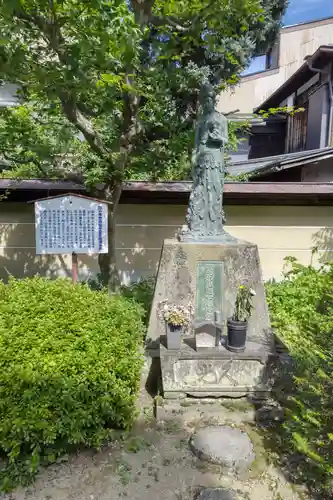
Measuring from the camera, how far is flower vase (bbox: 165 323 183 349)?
434 cm

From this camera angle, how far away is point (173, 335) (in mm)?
4348

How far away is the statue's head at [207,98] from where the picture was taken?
5102 millimetres

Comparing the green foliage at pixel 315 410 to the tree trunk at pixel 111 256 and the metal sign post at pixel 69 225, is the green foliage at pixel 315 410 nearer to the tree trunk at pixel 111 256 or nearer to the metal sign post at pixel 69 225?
the metal sign post at pixel 69 225

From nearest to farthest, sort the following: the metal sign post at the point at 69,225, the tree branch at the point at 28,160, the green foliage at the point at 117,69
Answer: the green foliage at the point at 117,69 → the metal sign post at the point at 69,225 → the tree branch at the point at 28,160

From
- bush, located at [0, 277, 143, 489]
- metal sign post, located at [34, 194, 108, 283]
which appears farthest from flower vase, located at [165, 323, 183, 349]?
metal sign post, located at [34, 194, 108, 283]

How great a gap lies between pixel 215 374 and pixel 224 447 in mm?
921

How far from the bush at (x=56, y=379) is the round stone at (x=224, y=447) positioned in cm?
76

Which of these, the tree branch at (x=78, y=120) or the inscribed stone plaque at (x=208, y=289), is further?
the inscribed stone plaque at (x=208, y=289)

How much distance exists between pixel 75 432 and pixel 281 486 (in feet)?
6.16

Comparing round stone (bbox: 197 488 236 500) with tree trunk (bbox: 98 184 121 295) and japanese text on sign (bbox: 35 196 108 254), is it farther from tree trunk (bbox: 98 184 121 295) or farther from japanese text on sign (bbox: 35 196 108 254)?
tree trunk (bbox: 98 184 121 295)

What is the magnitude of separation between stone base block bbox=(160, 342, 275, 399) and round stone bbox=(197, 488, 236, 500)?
130 centimetres

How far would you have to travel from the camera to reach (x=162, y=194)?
772 centimetres

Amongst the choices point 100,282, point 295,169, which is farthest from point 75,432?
point 295,169

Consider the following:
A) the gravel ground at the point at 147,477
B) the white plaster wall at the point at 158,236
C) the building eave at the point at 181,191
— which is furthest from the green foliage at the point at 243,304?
Result: the white plaster wall at the point at 158,236
